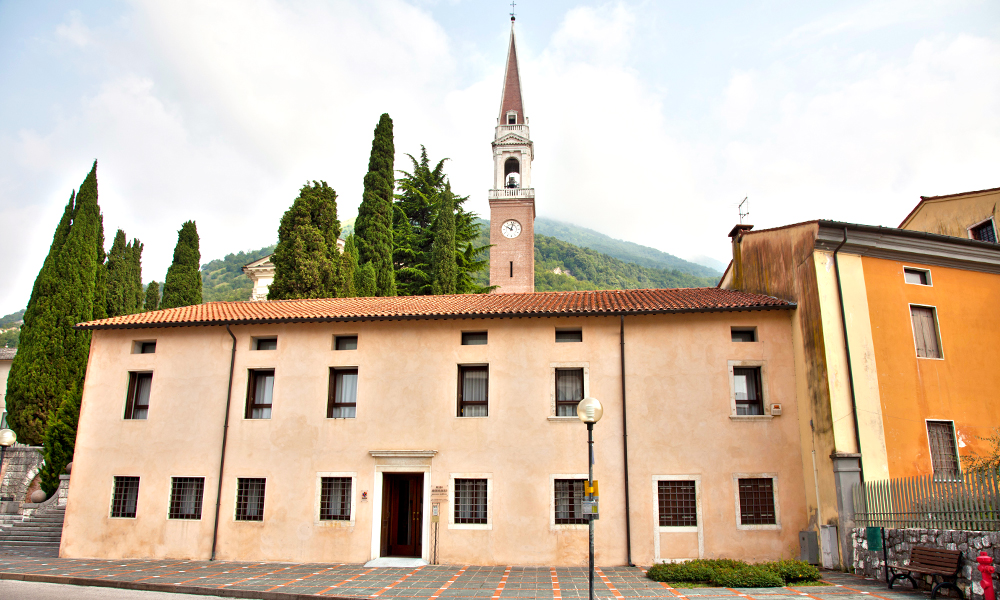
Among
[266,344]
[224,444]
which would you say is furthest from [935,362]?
[224,444]

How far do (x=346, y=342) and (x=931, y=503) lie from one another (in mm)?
14042

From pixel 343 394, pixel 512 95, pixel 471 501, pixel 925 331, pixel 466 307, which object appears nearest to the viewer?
pixel 925 331

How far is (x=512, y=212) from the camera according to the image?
46.5 meters

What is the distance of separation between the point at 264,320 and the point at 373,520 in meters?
6.23

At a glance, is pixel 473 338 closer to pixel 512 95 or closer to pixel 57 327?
pixel 57 327

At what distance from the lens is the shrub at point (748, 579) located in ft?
38.6

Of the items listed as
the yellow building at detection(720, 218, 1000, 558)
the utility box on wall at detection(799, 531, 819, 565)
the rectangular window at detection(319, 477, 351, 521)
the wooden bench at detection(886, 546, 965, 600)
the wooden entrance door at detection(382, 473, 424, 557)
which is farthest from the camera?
the wooden entrance door at detection(382, 473, 424, 557)

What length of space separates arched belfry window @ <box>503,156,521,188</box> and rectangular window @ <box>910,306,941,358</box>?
35.1 meters

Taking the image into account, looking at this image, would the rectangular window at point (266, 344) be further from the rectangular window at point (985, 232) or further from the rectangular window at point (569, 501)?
the rectangular window at point (985, 232)

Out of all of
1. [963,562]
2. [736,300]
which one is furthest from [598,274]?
[963,562]

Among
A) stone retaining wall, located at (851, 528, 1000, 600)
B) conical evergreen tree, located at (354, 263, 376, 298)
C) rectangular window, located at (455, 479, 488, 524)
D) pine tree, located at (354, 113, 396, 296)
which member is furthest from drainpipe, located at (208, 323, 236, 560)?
stone retaining wall, located at (851, 528, 1000, 600)

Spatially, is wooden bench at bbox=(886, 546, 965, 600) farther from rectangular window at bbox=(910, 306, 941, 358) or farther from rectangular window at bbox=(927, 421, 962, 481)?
rectangular window at bbox=(910, 306, 941, 358)

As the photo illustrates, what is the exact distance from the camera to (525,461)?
15.3 metres

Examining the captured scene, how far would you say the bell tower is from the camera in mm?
46219
